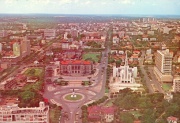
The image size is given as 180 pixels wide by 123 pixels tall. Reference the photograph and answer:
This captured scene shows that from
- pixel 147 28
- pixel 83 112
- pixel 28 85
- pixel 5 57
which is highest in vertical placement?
pixel 147 28

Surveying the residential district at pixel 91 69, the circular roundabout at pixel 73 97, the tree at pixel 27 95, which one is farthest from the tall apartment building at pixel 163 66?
the tree at pixel 27 95

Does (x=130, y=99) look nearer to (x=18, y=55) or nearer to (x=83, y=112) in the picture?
(x=83, y=112)

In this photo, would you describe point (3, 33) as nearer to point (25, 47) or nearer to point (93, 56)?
point (25, 47)

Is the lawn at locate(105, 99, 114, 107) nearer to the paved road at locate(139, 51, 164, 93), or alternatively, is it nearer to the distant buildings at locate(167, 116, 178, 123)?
the paved road at locate(139, 51, 164, 93)

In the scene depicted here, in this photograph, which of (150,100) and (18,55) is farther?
(18,55)

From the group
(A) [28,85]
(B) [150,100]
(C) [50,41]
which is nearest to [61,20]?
(C) [50,41]

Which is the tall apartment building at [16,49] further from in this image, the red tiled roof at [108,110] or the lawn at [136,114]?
the lawn at [136,114]

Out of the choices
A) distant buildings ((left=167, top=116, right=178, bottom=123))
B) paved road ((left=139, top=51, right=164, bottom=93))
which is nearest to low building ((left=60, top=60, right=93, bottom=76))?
paved road ((left=139, top=51, right=164, bottom=93))

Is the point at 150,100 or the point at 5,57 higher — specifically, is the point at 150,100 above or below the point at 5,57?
below
